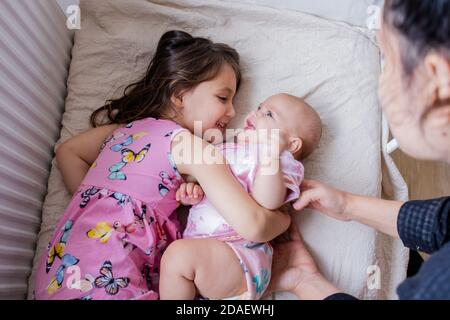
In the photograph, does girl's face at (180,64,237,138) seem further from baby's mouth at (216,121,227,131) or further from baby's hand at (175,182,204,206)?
baby's hand at (175,182,204,206)

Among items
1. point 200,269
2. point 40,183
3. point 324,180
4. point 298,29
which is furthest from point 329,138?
point 40,183

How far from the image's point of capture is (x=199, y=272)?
921mm

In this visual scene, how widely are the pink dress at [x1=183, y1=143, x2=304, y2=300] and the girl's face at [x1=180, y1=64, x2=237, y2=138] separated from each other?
0.36ft

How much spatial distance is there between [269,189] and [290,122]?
0.20 meters

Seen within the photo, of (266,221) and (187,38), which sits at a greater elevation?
(187,38)

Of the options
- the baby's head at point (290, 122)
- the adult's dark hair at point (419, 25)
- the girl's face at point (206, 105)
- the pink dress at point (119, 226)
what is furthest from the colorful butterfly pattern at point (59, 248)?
the adult's dark hair at point (419, 25)

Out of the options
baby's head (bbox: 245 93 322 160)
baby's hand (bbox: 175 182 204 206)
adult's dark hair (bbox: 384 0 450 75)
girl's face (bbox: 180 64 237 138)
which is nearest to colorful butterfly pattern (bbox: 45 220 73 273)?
baby's hand (bbox: 175 182 204 206)

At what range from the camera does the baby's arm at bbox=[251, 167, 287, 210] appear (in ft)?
3.10

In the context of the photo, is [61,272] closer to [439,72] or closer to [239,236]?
[239,236]

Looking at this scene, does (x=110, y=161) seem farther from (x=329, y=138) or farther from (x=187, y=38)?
(x=329, y=138)

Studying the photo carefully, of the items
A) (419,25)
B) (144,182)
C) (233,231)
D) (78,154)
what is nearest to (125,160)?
(144,182)

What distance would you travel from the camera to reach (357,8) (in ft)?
4.43
